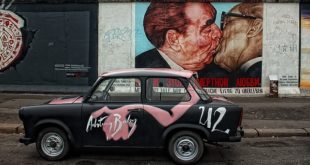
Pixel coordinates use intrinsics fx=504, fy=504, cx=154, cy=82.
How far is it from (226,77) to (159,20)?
2698 millimetres

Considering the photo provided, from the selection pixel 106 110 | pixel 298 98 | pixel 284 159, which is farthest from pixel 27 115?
pixel 298 98

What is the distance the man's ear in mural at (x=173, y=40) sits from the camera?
15414mm

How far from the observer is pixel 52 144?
331 inches

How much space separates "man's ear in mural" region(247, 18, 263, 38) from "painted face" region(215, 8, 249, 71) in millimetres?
121

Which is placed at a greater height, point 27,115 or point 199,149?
point 27,115

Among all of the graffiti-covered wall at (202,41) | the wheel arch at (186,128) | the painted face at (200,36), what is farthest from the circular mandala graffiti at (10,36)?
the wheel arch at (186,128)

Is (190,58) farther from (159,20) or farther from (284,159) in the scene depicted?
(284,159)

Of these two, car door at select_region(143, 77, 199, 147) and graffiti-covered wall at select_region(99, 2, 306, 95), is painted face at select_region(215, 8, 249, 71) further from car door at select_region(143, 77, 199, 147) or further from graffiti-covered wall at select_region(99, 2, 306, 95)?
car door at select_region(143, 77, 199, 147)

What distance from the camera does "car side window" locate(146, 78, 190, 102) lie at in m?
8.22

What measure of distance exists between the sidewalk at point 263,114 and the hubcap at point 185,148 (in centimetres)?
273

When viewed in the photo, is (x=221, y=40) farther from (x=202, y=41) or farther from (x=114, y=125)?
(x=114, y=125)

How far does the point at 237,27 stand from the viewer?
15359 millimetres

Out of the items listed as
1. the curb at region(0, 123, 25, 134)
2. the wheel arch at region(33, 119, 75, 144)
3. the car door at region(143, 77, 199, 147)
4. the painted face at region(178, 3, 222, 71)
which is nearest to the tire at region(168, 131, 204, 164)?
the car door at region(143, 77, 199, 147)

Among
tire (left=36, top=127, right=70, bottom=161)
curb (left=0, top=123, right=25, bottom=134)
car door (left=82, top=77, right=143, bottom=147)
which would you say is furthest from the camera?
curb (left=0, top=123, right=25, bottom=134)
